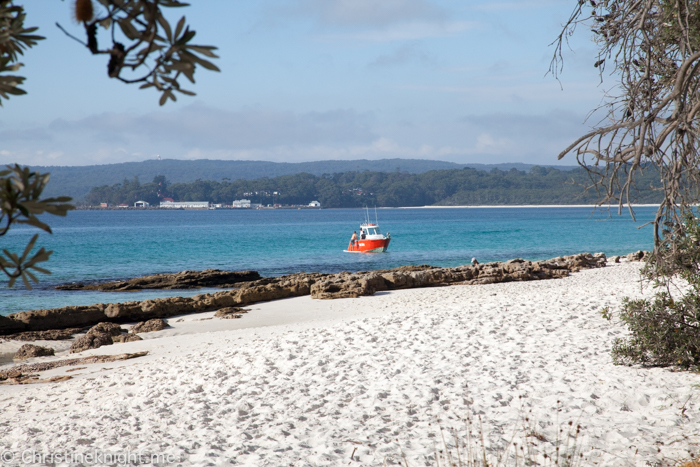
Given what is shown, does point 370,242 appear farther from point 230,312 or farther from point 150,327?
point 150,327

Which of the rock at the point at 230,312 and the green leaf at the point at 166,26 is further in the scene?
the rock at the point at 230,312

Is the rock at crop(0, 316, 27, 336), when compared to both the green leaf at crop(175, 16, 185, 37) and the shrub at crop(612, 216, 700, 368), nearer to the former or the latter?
the shrub at crop(612, 216, 700, 368)

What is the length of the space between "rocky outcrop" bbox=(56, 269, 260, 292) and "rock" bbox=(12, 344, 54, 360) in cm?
1052

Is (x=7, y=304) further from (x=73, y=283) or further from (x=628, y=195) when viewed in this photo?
(x=628, y=195)

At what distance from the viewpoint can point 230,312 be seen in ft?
43.0

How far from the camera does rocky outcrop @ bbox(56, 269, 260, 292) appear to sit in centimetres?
2014

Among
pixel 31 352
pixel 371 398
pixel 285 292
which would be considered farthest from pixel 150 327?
pixel 371 398

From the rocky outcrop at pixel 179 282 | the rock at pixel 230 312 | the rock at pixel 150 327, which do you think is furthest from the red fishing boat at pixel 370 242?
the rock at pixel 150 327

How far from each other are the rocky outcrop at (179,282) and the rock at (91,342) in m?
10.1

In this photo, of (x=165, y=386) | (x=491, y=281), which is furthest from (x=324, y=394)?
(x=491, y=281)

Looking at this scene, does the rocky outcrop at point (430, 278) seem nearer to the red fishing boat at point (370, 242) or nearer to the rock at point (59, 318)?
the rock at point (59, 318)

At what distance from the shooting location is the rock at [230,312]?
1265cm

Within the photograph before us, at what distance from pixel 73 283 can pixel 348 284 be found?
1366 cm

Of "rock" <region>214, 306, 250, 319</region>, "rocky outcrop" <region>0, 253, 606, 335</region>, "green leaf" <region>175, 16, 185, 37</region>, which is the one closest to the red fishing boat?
"rocky outcrop" <region>0, 253, 606, 335</region>
